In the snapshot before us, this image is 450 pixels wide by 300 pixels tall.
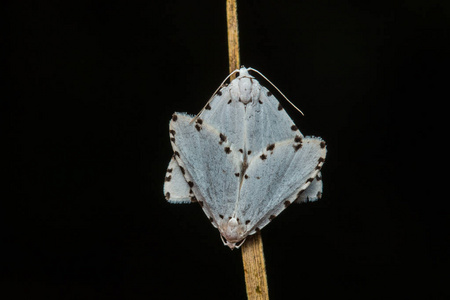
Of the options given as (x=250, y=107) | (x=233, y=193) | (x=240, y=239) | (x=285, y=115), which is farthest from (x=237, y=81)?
(x=240, y=239)

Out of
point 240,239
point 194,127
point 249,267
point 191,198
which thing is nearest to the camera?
point 249,267

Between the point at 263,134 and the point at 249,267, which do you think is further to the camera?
the point at 263,134

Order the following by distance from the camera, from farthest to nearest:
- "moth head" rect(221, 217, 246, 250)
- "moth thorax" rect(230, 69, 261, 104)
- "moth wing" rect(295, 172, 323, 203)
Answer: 1. "moth wing" rect(295, 172, 323, 203)
2. "moth thorax" rect(230, 69, 261, 104)
3. "moth head" rect(221, 217, 246, 250)

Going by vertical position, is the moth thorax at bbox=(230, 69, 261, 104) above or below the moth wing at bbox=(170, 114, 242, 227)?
above

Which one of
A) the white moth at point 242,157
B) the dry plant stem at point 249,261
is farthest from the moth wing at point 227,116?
the dry plant stem at point 249,261

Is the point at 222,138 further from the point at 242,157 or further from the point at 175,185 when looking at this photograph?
the point at 175,185

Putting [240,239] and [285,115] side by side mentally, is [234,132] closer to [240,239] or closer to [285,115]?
[285,115]

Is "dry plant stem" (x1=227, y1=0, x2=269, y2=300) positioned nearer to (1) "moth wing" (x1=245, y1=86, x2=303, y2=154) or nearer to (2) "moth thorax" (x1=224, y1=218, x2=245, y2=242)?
(2) "moth thorax" (x1=224, y1=218, x2=245, y2=242)

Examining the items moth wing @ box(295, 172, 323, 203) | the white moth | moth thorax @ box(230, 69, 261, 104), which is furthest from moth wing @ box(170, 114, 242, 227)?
moth wing @ box(295, 172, 323, 203)
